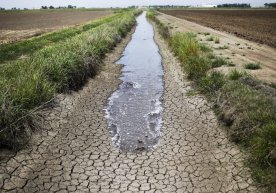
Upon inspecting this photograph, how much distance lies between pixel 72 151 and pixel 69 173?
836mm

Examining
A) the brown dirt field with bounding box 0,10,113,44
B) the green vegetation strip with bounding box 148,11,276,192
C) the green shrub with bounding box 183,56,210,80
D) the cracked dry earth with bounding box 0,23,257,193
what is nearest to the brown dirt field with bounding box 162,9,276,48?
the green shrub with bounding box 183,56,210,80

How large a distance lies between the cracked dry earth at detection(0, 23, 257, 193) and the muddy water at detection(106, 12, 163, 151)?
0.78 ft

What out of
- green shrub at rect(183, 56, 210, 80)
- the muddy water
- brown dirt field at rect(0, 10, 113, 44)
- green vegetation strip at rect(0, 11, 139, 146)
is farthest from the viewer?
brown dirt field at rect(0, 10, 113, 44)

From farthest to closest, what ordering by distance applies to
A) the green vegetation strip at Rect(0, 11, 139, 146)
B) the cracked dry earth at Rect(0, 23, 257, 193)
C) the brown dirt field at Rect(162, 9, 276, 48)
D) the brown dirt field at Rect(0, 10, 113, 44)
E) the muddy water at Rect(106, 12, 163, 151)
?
the brown dirt field at Rect(0, 10, 113, 44) < the brown dirt field at Rect(162, 9, 276, 48) < the muddy water at Rect(106, 12, 163, 151) < the green vegetation strip at Rect(0, 11, 139, 146) < the cracked dry earth at Rect(0, 23, 257, 193)

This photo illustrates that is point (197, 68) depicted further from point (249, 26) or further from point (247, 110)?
point (249, 26)

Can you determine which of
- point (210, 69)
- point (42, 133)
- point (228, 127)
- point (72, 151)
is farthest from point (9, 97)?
point (210, 69)

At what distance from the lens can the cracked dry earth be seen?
5.30 meters

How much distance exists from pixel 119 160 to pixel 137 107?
11.0 ft

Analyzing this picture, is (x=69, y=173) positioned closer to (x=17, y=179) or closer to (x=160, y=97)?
(x=17, y=179)

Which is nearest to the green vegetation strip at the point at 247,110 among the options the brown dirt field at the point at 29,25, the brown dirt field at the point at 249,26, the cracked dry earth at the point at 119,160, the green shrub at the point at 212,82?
the green shrub at the point at 212,82

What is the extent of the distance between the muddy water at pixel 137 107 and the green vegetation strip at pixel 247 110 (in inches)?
59.5

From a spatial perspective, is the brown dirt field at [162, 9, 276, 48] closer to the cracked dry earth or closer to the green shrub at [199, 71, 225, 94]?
the green shrub at [199, 71, 225, 94]

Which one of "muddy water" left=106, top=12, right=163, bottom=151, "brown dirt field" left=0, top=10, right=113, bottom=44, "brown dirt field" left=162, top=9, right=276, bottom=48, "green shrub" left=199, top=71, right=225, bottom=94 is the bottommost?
"brown dirt field" left=162, top=9, right=276, bottom=48

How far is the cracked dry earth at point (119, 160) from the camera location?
530 cm
